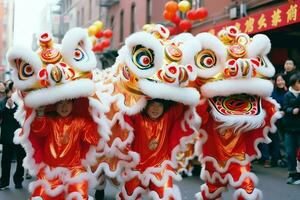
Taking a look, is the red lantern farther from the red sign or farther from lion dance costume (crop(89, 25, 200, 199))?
lion dance costume (crop(89, 25, 200, 199))

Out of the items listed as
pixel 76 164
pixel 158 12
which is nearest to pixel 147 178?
pixel 76 164

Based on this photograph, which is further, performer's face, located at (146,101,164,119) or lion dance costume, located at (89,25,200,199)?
performer's face, located at (146,101,164,119)

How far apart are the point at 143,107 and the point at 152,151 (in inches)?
18.6

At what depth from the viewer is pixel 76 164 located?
5340 mm

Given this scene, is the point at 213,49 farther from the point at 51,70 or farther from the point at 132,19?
the point at 132,19

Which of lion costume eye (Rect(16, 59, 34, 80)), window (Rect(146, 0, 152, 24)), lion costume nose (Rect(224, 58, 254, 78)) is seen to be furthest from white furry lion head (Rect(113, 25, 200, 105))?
window (Rect(146, 0, 152, 24))

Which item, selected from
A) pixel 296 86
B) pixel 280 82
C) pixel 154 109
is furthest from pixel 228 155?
pixel 280 82

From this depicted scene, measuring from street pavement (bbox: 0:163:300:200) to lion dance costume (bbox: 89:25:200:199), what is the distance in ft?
7.04

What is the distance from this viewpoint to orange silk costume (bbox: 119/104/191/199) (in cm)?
557

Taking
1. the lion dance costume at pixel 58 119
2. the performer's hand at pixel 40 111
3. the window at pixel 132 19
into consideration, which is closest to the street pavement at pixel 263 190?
the lion dance costume at pixel 58 119

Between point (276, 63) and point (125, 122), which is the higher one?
point (276, 63)

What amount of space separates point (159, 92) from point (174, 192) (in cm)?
102

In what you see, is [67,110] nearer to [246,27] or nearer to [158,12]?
[246,27]

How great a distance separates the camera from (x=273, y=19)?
11.6m
